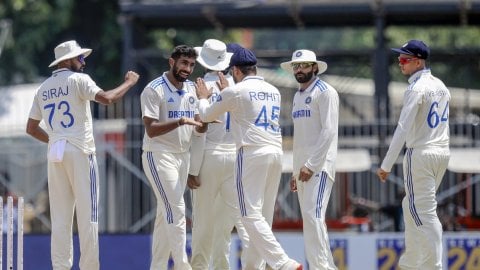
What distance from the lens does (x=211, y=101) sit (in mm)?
14805

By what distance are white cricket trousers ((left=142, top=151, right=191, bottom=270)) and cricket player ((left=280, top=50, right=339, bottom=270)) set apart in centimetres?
121

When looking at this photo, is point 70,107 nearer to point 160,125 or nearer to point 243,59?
point 160,125

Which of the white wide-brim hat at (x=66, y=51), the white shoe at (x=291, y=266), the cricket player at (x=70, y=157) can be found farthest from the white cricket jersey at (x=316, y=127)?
the white wide-brim hat at (x=66, y=51)

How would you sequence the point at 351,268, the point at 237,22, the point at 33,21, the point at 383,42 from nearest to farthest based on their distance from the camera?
1. the point at 351,268
2. the point at 383,42
3. the point at 237,22
4. the point at 33,21

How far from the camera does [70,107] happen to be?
557 inches

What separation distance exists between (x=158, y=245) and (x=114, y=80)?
72.0ft

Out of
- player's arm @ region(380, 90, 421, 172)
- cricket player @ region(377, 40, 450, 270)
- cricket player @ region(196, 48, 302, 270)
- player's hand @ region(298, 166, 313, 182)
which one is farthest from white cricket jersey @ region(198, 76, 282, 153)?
cricket player @ region(377, 40, 450, 270)

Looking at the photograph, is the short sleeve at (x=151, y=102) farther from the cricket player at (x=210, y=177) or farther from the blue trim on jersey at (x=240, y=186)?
the blue trim on jersey at (x=240, y=186)

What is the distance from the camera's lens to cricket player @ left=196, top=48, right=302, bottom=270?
14.0 meters

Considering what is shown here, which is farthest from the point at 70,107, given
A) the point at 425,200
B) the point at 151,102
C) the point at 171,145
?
the point at 425,200

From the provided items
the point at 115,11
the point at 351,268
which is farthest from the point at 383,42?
the point at 115,11

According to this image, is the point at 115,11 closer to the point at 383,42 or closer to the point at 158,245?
the point at 383,42

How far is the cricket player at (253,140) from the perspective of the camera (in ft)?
45.8

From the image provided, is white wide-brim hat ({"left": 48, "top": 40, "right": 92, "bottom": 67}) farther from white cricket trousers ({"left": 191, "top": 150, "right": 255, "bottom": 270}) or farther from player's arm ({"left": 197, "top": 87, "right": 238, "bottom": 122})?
white cricket trousers ({"left": 191, "top": 150, "right": 255, "bottom": 270})
